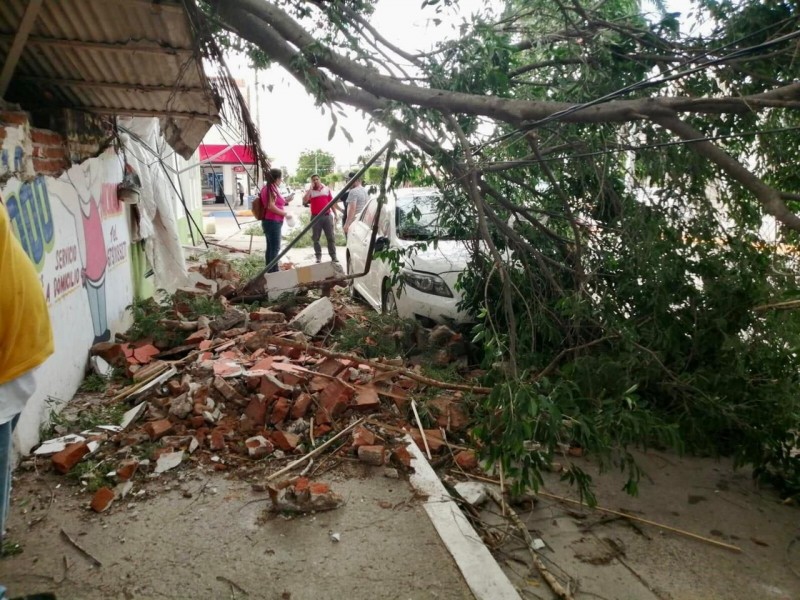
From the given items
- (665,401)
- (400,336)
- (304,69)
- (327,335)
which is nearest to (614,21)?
(304,69)

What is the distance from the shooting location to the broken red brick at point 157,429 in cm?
443

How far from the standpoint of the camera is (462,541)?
3.39 metres

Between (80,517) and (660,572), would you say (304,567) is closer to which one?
(80,517)

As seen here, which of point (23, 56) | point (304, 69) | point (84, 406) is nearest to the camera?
point (304, 69)

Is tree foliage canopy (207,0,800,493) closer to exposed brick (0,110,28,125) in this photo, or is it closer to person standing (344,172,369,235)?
exposed brick (0,110,28,125)

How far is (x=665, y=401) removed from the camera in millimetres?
4676

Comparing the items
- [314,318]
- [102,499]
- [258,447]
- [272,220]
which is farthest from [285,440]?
[272,220]

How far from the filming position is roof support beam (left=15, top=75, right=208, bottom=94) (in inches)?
193

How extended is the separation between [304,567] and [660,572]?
2.06 meters

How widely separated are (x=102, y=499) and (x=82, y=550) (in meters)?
0.44

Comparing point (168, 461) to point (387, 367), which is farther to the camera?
point (387, 367)

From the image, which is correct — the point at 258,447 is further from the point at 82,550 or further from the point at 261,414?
the point at 82,550

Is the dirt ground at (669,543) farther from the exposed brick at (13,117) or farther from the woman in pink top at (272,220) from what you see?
the woman in pink top at (272,220)

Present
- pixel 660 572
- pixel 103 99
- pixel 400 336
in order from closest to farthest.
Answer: pixel 660 572
pixel 103 99
pixel 400 336
